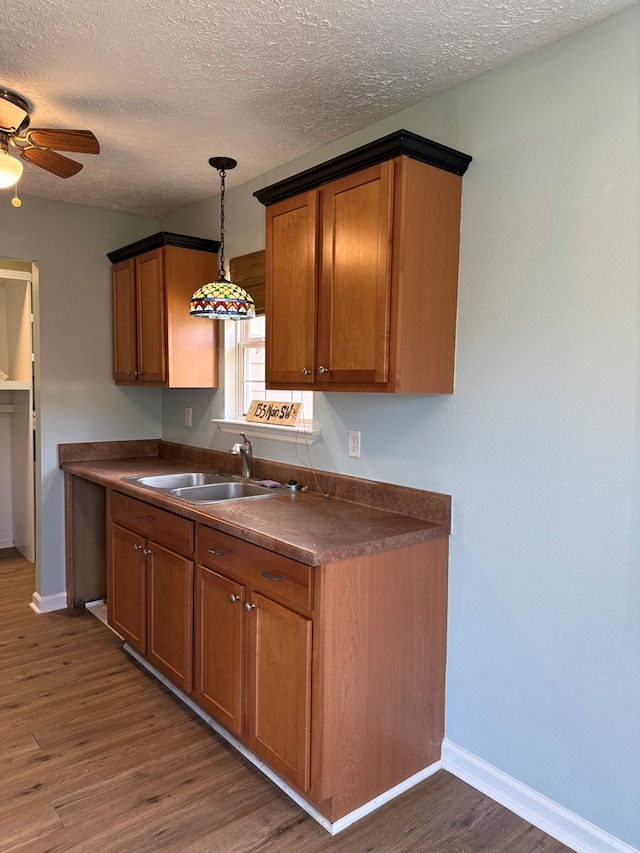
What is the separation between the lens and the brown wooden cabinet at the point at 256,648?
6.43ft

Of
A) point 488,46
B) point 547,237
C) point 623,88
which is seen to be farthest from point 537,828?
point 488,46

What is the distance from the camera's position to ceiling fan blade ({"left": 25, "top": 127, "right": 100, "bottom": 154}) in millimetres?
2201

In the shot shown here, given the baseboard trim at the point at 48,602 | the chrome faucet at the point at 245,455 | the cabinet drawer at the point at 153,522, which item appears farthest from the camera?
the baseboard trim at the point at 48,602

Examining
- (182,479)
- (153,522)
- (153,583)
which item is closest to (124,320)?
(182,479)

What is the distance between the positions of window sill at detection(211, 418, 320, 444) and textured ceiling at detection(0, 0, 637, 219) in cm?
131

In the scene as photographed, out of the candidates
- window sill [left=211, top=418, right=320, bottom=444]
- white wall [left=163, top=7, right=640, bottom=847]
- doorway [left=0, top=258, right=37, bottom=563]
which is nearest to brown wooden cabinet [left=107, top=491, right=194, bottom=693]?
window sill [left=211, top=418, right=320, bottom=444]

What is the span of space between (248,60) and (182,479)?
210 centimetres

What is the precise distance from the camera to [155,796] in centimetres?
212

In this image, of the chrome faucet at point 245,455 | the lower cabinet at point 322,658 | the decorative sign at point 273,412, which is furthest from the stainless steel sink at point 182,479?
the lower cabinet at point 322,658

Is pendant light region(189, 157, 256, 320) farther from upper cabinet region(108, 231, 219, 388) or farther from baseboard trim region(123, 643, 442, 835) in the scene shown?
baseboard trim region(123, 643, 442, 835)

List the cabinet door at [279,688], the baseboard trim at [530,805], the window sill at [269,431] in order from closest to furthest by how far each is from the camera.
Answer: the baseboard trim at [530,805] → the cabinet door at [279,688] → the window sill at [269,431]

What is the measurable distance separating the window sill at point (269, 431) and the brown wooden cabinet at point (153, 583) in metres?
0.70

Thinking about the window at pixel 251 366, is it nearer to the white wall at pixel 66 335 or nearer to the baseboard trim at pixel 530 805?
the white wall at pixel 66 335

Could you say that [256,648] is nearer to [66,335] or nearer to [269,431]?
[269,431]
